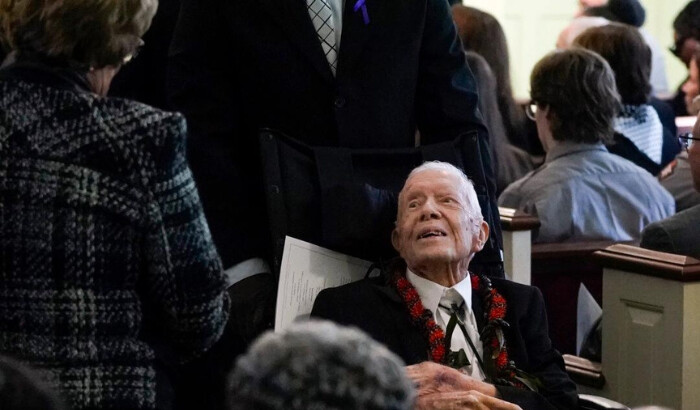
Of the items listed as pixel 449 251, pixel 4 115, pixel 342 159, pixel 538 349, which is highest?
pixel 4 115

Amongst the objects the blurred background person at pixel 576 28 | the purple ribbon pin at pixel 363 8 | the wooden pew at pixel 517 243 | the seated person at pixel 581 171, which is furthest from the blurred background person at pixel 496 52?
the purple ribbon pin at pixel 363 8

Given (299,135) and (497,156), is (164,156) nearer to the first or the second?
(299,135)

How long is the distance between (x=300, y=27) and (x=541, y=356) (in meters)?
0.95

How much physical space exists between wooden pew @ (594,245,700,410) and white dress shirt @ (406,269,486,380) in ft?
2.38

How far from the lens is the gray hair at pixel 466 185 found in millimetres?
3281

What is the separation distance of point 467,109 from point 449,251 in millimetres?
415

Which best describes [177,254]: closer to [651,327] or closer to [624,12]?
[651,327]

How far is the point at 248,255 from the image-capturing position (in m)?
3.25

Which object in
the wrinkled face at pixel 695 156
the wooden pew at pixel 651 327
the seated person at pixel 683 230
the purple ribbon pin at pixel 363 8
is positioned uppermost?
the purple ribbon pin at pixel 363 8

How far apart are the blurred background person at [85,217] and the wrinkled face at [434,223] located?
1.02m

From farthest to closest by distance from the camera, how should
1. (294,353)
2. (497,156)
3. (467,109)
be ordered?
(497,156) < (467,109) < (294,353)

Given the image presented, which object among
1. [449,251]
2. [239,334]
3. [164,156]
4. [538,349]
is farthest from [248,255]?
[164,156]

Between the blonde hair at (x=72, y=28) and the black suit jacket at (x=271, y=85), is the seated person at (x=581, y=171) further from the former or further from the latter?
the blonde hair at (x=72, y=28)

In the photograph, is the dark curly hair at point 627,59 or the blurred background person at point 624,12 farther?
the blurred background person at point 624,12
